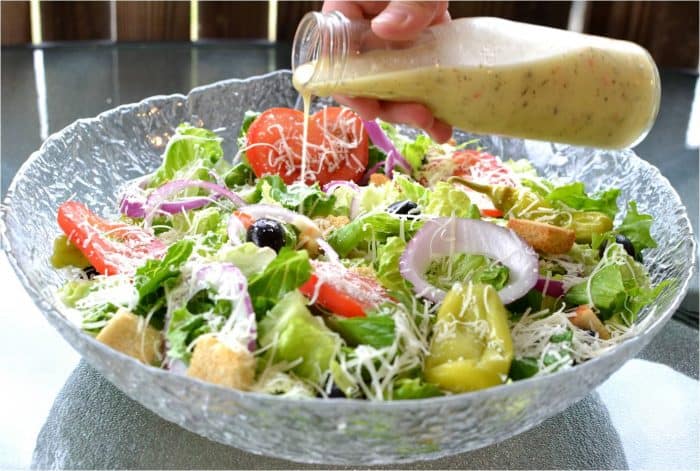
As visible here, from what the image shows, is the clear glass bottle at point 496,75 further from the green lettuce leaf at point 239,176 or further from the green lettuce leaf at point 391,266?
the green lettuce leaf at point 239,176

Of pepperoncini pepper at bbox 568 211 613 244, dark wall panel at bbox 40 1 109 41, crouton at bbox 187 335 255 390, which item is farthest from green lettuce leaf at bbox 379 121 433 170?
dark wall panel at bbox 40 1 109 41

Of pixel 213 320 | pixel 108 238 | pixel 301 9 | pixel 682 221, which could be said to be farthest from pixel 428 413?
pixel 301 9

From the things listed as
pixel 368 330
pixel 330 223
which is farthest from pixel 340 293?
pixel 330 223

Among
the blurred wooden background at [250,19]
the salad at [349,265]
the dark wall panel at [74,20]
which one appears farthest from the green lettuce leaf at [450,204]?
the dark wall panel at [74,20]

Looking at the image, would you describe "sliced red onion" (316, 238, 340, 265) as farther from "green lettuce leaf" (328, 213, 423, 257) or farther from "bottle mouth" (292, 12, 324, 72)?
"bottle mouth" (292, 12, 324, 72)

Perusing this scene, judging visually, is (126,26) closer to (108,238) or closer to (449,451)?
(108,238)
